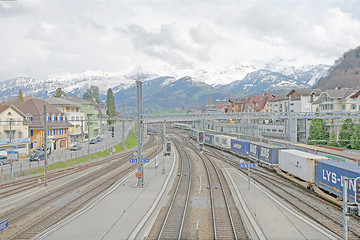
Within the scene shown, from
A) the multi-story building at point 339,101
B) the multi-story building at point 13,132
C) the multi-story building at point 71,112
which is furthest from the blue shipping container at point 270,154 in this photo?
the multi-story building at point 71,112

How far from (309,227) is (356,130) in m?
35.1

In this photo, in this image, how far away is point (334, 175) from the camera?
2058 cm

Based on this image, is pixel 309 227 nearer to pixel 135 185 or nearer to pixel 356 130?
pixel 135 185

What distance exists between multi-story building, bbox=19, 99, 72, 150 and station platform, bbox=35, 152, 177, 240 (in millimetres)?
29605

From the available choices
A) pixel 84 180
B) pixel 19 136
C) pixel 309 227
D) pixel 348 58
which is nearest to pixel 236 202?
pixel 309 227

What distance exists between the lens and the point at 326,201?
21.8m

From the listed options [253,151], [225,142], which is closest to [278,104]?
[225,142]

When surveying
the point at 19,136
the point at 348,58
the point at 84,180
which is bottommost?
the point at 84,180

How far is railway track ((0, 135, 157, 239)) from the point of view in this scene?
17094mm

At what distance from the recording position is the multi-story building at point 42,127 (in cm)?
5047

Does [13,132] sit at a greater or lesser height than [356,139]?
greater

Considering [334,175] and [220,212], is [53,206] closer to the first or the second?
[220,212]

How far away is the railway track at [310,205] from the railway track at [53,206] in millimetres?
16262

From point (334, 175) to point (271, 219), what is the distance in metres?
6.74
